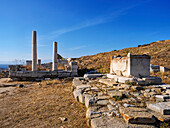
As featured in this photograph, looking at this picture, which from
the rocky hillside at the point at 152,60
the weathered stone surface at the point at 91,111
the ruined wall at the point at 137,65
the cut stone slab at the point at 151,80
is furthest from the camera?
the rocky hillside at the point at 152,60

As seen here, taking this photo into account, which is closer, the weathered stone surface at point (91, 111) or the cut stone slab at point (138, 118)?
the cut stone slab at point (138, 118)

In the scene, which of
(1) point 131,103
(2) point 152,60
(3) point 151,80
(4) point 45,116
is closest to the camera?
(1) point 131,103

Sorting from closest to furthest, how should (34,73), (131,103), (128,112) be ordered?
(128,112)
(131,103)
(34,73)


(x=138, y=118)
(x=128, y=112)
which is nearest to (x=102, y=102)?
(x=128, y=112)

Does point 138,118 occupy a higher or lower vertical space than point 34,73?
lower

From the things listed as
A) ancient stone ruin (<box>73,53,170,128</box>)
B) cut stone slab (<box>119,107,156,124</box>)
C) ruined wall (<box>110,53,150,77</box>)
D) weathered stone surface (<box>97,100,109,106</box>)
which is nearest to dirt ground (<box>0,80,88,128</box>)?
ancient stone ruin (<box>73,53,170,128</box>)

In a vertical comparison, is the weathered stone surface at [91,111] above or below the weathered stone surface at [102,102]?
below

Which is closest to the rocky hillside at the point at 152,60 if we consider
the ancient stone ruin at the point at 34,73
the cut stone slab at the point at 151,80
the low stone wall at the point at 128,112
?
the ancient stone ruin at the point at 34,73

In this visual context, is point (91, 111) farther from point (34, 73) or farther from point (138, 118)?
point (34, 73)

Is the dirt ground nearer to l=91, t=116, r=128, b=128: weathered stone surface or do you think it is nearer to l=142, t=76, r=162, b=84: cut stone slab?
l=91, t=116, r=128, b=128: weathered stone surface

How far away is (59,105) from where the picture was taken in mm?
5145

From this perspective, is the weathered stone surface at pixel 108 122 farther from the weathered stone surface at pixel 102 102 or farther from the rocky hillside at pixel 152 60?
the rocky hillside at pixel 152 60

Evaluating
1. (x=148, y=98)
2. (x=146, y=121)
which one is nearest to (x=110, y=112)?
(x=146, y=121)

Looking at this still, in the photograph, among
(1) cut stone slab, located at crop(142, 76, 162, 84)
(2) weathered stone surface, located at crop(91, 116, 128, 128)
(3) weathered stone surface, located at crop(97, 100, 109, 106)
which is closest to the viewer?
(2) weathered stone surface, located at crop(91, 116, 128, 128)
